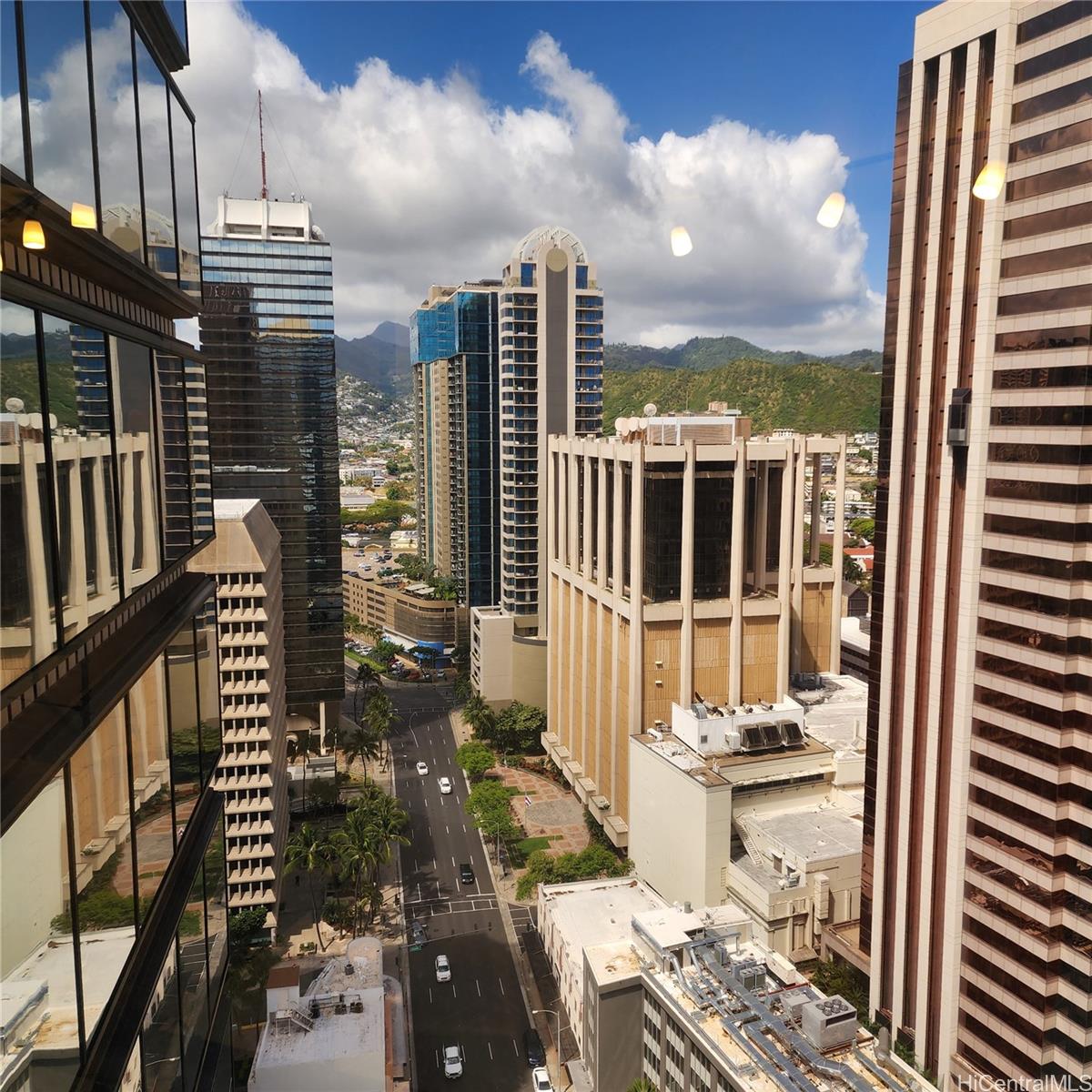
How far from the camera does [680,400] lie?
3462cm

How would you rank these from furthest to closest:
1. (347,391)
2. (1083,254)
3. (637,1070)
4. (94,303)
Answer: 1. (347,391)
2. (637,1070)
3. (1083,254)
4. (94,303)

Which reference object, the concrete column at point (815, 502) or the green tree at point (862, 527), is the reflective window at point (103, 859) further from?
the green tree at point (862, 527)

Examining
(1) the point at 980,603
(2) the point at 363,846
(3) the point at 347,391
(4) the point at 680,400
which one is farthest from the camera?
(3) the point at 347,391

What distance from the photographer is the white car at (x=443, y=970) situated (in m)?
25.7

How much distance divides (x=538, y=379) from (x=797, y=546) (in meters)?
19.1

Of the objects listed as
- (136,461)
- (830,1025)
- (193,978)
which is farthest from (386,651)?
(136,461)

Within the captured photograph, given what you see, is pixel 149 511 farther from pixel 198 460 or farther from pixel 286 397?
pixel 286 397

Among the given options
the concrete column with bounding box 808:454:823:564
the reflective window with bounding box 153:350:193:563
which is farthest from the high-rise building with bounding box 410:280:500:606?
the reflective window with bounding box 153:350:193:563

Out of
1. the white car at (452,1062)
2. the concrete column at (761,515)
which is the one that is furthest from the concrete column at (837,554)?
the white car at (452,1062)

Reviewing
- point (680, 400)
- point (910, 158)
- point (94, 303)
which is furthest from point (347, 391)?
point (94, 303)

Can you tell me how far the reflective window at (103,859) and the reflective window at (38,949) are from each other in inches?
6.4

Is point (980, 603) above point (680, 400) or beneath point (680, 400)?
beneath

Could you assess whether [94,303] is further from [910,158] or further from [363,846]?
[363,846]

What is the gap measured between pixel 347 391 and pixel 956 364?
109 meters
